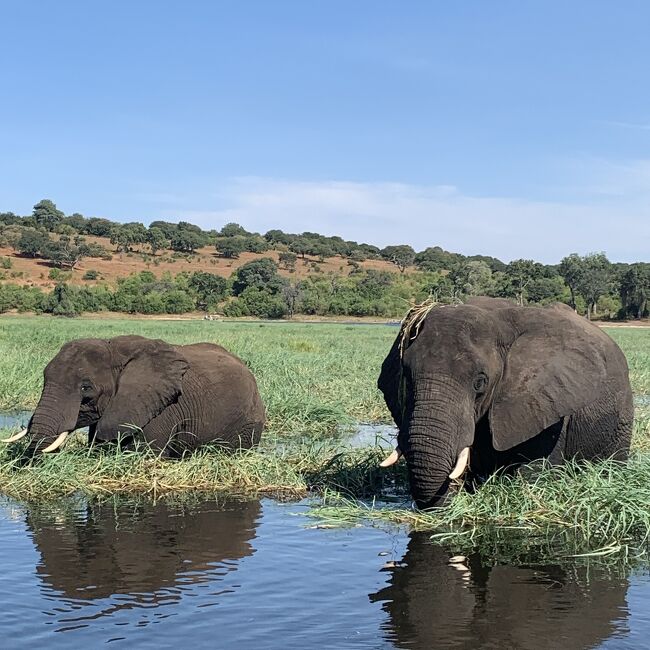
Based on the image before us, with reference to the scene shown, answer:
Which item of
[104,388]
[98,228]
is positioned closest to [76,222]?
[98,228]

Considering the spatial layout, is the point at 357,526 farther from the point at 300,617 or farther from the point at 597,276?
the point at 597,276

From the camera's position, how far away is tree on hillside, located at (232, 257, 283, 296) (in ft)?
289

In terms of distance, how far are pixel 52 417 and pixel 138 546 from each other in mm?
2658

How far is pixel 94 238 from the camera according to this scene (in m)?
124

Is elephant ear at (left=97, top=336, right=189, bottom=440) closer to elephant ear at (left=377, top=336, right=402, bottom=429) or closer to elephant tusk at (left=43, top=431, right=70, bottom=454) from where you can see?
elephant tusk at (left=43, top=431, right=70, bottom=454)

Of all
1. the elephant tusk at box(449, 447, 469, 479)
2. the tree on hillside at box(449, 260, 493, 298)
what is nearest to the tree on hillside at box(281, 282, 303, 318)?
the tree on hillside at box(449, 260, 493, 298)

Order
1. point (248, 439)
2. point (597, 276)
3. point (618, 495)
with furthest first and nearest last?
point (597, 276)
point (248, 439)
point (618, 495)

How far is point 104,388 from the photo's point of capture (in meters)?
10.3

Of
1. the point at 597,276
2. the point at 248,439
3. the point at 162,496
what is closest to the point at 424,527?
the point at 162,496

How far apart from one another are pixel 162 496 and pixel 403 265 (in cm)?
12453

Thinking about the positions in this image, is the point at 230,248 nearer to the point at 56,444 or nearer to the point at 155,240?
the point at 155,240

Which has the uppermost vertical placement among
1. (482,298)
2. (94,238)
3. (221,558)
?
(94,238)

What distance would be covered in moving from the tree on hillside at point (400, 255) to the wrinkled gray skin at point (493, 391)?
4621 inches

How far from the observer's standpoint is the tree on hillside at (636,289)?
84.6 metres
